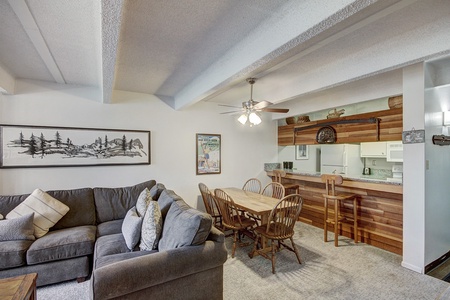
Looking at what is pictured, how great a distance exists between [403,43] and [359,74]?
18.0 inches

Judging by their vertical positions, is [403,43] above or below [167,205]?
above

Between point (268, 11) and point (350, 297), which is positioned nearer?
point (268, 11)

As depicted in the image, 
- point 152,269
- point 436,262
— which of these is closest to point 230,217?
point 152,269

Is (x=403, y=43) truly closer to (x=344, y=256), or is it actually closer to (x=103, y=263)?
(x=344, y=256)

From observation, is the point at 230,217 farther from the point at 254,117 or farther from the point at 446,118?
the point at 446,118

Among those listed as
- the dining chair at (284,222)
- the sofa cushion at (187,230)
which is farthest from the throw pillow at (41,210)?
the dining chair at (284,222)

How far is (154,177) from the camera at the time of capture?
402cm

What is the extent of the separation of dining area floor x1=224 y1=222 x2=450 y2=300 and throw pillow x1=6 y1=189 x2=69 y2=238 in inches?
87.2

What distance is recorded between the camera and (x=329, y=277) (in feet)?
8.21

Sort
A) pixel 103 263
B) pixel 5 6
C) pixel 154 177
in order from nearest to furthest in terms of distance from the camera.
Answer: pixel 5 6
pixel 103 263
pixel 154 177

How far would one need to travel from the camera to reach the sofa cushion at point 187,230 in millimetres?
1841

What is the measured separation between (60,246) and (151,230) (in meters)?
1.10

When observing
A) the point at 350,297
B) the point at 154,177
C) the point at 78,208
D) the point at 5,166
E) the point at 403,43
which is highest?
the point at 403,43

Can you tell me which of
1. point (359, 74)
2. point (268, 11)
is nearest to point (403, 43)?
point (359, 74)
